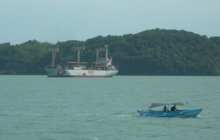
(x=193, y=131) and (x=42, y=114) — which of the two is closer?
(x=193, y=131)

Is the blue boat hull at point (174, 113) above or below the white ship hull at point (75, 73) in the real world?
below

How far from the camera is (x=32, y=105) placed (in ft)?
165

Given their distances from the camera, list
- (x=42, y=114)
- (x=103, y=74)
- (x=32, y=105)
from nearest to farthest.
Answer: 1. (x=42, y=114)
2. (x=32, y=105)
3. (x=103, y=74)

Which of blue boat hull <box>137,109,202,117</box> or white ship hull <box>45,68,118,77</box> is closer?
blue boat hull <box>137,109,202,117</box>

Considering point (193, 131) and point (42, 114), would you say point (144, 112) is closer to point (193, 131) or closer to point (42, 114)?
point (193, 131)

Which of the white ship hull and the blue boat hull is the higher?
the white ship hull

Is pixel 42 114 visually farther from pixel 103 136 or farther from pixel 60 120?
pixel 103 136

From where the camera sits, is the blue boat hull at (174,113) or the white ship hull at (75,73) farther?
the white ship hull at (75,73)

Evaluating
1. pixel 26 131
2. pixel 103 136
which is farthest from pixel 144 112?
pixel 26 131

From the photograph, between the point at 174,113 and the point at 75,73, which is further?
the point at 75,73

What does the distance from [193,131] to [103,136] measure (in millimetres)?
8120

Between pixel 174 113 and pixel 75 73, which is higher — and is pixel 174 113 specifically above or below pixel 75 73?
below

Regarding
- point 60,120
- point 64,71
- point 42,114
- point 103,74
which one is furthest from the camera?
point 103,74

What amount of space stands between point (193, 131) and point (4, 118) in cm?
1947
